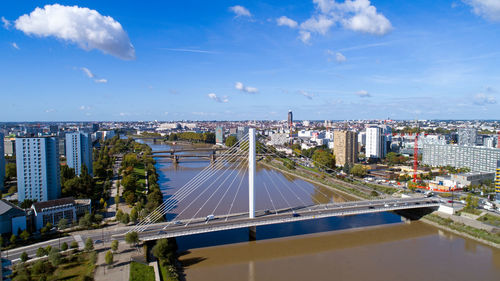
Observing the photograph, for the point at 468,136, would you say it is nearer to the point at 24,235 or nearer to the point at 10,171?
the point at 24,235

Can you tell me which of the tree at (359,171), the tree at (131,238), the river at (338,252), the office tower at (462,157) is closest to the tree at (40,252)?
the tree at (131,238)

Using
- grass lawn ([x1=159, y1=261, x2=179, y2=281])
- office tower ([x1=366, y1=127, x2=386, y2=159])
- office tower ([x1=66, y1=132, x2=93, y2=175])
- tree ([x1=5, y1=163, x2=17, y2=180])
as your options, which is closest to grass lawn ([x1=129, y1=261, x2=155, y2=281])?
grass lawn ([x1=159, y1=261, x2=179, y2=281])

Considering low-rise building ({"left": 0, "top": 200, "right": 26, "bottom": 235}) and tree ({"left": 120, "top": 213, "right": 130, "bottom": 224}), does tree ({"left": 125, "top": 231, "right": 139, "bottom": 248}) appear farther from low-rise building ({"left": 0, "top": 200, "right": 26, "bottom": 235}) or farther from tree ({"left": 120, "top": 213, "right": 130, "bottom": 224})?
low-rise building ({"left": 0, "top": 200, "right": 26, "bottom": 235})

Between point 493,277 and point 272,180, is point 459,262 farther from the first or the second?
point 272,180

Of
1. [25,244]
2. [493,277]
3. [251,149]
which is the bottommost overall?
[493,277]

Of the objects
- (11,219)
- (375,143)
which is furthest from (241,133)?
(11,219)

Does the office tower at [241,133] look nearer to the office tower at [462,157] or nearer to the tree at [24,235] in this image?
the office tower at [462,157]

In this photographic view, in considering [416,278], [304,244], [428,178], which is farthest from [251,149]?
[428,178]
